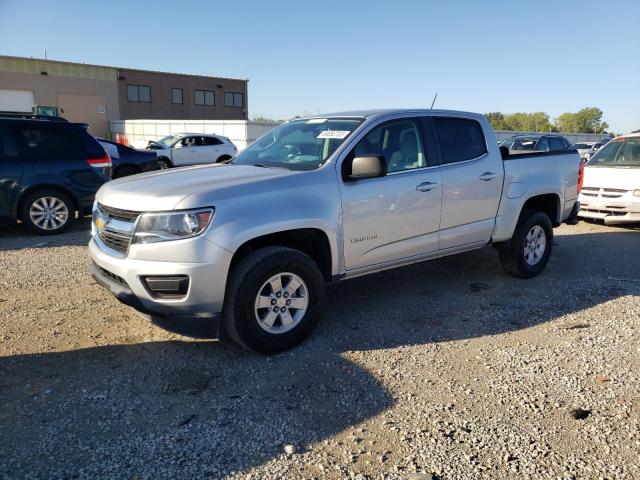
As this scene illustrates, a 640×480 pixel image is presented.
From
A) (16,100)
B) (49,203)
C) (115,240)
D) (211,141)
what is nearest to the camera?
(115,240)

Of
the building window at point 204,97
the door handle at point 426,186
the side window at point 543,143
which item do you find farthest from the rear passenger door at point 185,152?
the building window at point 204,97

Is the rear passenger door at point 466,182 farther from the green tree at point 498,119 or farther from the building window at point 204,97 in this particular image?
the green tree at point 498,119

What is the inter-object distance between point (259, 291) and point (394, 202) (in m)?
1.46

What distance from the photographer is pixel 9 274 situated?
5855 millimetres

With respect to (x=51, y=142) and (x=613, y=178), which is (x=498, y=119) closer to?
(x=613, y=178)

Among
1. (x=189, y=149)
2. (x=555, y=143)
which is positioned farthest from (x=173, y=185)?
(x=555, y=143)

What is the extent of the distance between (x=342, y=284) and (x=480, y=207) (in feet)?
5.54

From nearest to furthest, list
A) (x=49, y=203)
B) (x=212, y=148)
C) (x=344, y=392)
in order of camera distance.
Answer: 1. (x=344, y=392)
2. (x=49, y=203)
3. (x=212, y=148)

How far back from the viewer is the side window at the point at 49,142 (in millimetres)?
7809

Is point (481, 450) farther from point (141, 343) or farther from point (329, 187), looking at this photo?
point (141, 343)

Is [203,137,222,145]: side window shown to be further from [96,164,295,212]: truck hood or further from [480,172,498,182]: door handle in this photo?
[480,172,498,182]: door handle

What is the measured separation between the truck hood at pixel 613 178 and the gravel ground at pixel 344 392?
170 inches

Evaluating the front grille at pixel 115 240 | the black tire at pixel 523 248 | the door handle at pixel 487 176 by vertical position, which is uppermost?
the door handle at pixel 487 176

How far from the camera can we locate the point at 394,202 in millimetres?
4414
